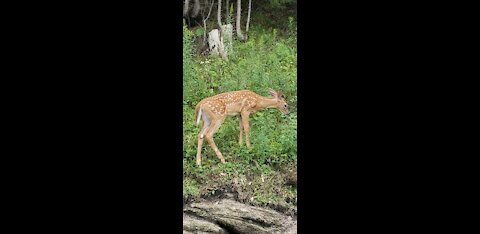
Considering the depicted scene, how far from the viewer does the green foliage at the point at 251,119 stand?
21.2ft

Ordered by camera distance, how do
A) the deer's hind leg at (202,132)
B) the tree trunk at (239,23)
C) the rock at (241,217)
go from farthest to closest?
1. the tree trunk at (239,23)
2. the deer's hind leg at (202,132)
3. the rock at (241,217)

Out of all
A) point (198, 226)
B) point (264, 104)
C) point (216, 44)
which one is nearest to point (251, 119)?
point (264, 104)

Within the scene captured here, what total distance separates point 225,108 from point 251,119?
0.78 feet

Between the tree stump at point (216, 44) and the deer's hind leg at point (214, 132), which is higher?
the tree stump at point (216, 44)

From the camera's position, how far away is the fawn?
658 centimetres

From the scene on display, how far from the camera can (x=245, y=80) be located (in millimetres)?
6645

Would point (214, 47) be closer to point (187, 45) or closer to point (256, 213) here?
point (187, 45)

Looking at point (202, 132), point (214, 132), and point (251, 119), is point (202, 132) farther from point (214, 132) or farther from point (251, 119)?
point (251, 119)

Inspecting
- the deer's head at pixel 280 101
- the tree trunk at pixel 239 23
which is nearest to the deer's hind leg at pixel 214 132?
the deer's head at pixel 280 101

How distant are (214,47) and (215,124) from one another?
65 centimetres

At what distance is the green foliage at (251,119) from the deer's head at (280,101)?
0.11ft

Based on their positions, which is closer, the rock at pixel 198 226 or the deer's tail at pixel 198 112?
the rock at pixel 198 226

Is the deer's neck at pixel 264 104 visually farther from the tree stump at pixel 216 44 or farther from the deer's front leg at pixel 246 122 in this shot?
the tree stump at pixel 216 44

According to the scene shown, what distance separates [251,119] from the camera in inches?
261
